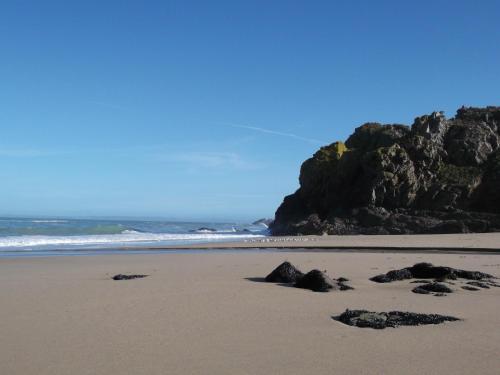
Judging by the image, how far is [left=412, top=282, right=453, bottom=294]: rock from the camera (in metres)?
8.77

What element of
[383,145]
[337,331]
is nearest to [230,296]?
[337,331]

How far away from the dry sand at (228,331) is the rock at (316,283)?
10.3 inches

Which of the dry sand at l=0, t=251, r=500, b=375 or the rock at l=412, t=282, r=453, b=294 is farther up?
the rock at l=412, t=282, r=453, b=294

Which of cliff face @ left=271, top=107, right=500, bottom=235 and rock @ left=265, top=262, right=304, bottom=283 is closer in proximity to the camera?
rock @ left=265, top=262, right=304, bottom=283

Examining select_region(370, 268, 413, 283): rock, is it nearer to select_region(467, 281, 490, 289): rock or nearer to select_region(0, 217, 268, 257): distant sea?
select_region(467, 281, 490, 289): rock

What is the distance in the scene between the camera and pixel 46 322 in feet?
21.6

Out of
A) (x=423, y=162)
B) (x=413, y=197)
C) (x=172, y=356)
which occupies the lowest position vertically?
(x=172, y=356)

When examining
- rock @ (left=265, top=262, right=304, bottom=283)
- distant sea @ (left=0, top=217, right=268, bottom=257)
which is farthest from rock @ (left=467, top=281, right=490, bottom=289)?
distant sea @ (left=0, top=217, right=268, bottom=257)

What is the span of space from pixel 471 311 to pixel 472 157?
1476 inches

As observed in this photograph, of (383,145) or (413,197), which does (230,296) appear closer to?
(413,197)

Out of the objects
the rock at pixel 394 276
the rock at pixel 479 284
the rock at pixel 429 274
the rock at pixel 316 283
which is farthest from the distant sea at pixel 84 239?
the rock at pixel 479 284

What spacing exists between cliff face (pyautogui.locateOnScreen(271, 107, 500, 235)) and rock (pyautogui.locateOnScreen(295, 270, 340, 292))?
85.6 feet

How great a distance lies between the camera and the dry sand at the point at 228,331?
4.76m

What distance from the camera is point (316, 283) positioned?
30.0 ft
